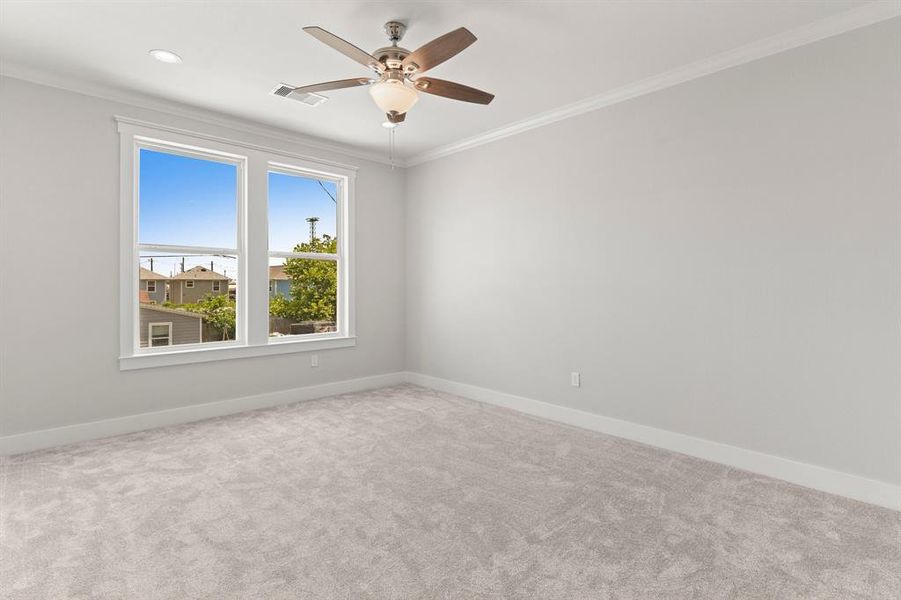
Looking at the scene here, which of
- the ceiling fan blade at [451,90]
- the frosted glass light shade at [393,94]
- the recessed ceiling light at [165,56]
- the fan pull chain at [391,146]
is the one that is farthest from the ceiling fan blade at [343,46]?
the fan pull chain at [391,146]

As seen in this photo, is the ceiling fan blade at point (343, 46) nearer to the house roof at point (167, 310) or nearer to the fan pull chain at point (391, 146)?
the fan pull chain at point (391, 146)

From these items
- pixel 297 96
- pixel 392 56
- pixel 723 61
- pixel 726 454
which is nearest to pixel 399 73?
pixel 392 56

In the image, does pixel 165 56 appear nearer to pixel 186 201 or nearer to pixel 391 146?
pixel 186 201

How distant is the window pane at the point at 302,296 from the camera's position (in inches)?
187

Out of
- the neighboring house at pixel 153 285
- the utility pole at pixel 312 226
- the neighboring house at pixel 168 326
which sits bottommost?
the neighboring house at pixel 168 326

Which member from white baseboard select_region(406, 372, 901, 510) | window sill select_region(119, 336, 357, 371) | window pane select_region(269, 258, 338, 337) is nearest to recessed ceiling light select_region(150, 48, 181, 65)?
window pane select_region(269, 258, 338, 337)

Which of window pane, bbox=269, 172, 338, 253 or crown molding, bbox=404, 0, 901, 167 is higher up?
crown molding, bbox=404, 0, 901, 167

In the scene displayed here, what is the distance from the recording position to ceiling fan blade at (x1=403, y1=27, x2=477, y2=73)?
218cm

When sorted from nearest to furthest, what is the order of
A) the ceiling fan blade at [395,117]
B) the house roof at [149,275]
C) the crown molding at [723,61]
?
the crown molding at [723,61] → the ceiling fan blade at [395,117] → the house roof at [149,275]

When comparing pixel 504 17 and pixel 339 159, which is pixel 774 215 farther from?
pixel 339 159

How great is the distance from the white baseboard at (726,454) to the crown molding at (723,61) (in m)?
2.55

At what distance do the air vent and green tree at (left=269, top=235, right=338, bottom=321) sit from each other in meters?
1.62

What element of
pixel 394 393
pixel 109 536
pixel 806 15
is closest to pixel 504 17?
pixel 806 15

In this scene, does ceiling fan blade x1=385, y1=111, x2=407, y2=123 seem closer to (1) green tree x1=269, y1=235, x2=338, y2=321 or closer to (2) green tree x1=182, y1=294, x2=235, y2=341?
(1) green tree x1=269, y1=235, x2=338, y2=321
